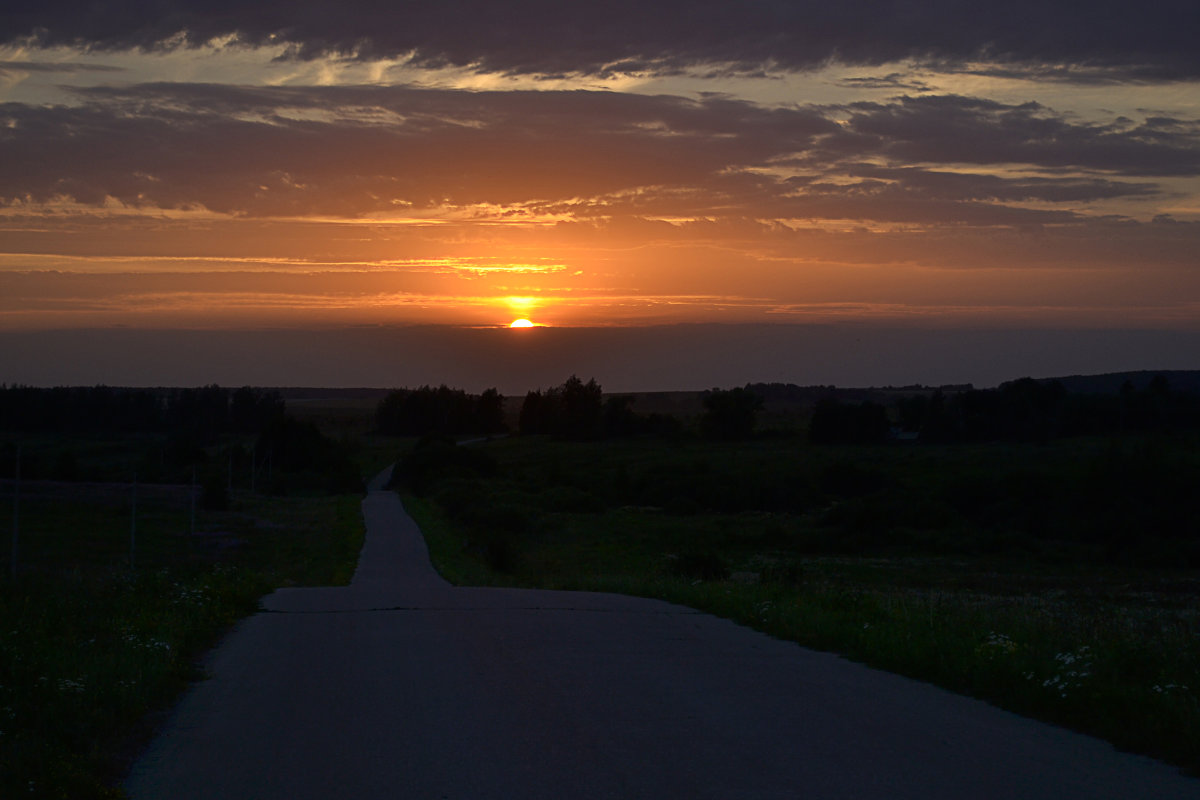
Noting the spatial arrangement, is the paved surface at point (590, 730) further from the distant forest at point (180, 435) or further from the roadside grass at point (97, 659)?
the distant forest at point (180, 435)

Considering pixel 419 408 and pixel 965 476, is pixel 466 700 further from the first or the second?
pixel 419 408

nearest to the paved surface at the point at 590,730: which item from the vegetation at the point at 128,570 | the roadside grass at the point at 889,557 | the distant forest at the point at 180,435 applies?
the vegetation at the point at 128,570

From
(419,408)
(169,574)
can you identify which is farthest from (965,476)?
(419,408)

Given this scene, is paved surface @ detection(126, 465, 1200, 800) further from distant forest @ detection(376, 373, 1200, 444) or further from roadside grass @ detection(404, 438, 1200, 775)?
distant forest @ detection(376, 373, 1200, 444)

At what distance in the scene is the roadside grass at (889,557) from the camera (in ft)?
28.0

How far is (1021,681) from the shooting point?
27.5 feet

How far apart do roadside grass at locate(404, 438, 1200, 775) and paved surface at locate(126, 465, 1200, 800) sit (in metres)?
0.59

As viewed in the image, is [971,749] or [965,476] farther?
[965,476]

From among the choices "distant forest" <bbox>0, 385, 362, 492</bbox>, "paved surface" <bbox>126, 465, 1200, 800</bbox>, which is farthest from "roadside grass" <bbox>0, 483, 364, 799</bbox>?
"distant forest" <bbox>0, 385, 362, 492</bbox>

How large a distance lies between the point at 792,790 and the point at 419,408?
17028cm

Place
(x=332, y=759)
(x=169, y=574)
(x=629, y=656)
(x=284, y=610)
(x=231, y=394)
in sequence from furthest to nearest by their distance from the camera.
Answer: (x=231, y=394) → (x=169, y=574) → (x=284, y=610) → (x=629, y=656) → (x=332, y=759)

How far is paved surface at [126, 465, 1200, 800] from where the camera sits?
5887 mm

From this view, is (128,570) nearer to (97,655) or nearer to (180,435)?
(97,655)

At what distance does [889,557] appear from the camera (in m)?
50.0
